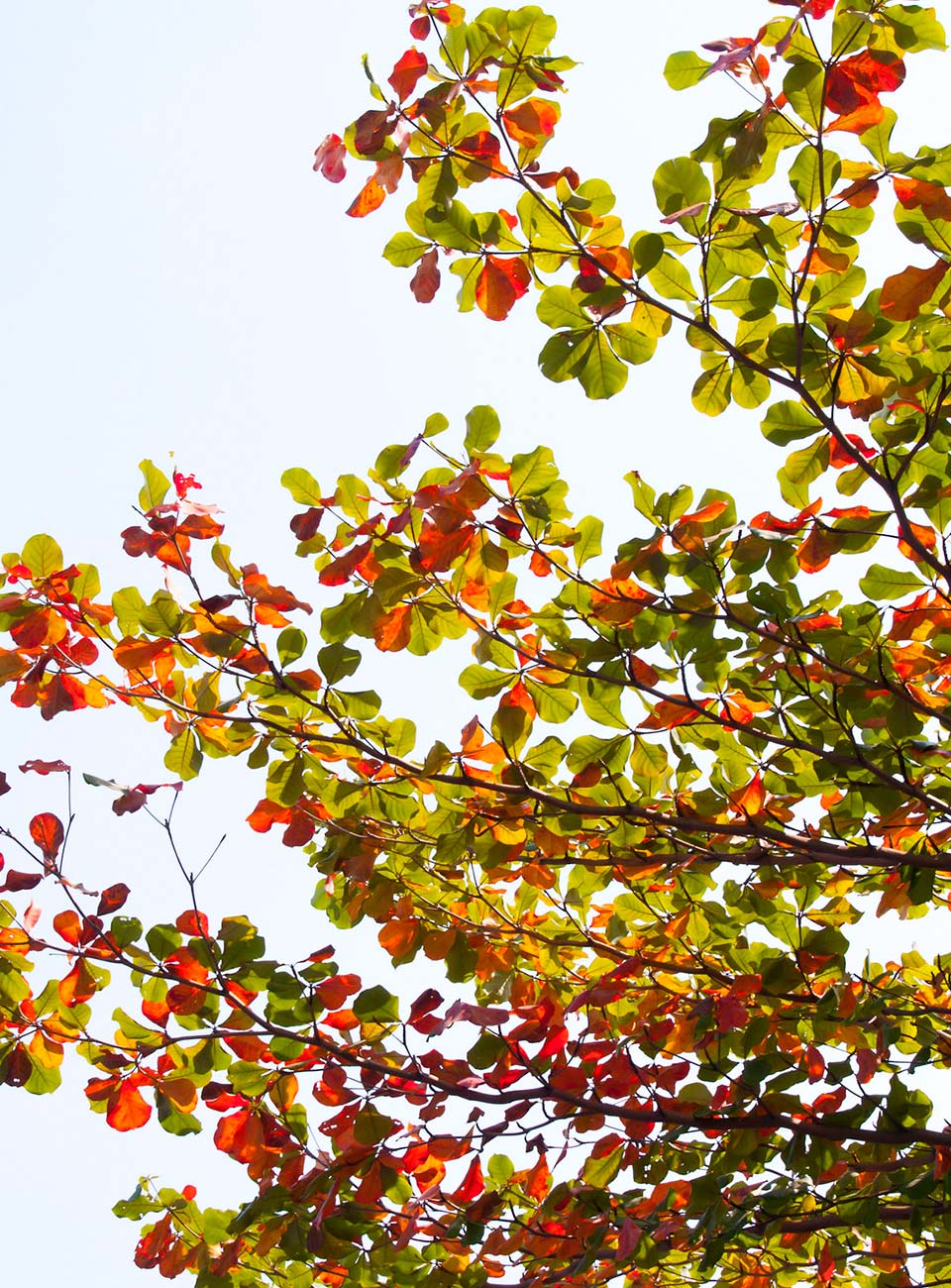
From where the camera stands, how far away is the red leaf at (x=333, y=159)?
2.23 meters

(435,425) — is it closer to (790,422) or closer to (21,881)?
(790,422)

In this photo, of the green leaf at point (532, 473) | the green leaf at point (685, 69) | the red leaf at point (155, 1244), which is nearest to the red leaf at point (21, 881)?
the red leaf at point (155, 1244)

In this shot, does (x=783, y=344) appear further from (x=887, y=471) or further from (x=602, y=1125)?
(x=602, y=1125)

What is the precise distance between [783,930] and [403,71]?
6.67 ft

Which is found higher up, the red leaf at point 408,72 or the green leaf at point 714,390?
the red leaf at point 408,72

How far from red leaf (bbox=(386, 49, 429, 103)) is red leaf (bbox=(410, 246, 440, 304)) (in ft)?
0.98

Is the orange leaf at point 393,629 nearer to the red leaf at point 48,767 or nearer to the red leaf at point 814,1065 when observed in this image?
the red leaf at point 48,767

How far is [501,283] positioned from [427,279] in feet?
0.49

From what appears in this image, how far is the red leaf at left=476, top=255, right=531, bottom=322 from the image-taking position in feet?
7.22

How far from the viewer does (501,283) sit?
2211 millimetres

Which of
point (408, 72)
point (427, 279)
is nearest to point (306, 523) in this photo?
point (427, 279)

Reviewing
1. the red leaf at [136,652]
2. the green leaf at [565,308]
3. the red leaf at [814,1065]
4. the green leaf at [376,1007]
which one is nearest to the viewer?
the green leaf at [565,308]

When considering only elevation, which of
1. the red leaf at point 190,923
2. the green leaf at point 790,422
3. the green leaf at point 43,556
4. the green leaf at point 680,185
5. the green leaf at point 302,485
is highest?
the green leaf at point 680,185

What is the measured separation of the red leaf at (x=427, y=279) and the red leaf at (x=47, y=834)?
4.38 ft
